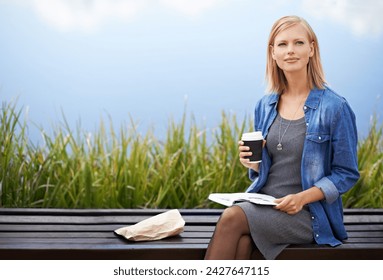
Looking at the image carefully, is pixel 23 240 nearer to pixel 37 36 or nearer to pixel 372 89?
pixel 37 36

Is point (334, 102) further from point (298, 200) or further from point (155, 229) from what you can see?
point (155, 229)

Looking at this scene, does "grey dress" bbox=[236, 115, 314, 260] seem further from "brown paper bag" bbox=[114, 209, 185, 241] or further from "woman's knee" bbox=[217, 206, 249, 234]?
"brown paper bag" bbox=[114, 209, 185, 241]

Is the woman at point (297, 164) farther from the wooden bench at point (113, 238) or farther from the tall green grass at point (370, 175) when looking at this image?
the tall green grass at point (370, 175)

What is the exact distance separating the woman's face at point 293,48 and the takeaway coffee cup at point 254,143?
0.31m

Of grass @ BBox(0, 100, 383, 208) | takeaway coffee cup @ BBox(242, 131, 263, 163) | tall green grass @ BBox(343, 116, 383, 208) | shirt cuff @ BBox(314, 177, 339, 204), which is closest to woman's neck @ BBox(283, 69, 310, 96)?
takeaway coffee cup @ BBox(242, 131, 263, 163)

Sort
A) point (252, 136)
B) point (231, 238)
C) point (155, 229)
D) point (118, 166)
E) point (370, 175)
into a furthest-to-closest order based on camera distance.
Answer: point (370, 175)
point (118, 166)
point (155, 229)
point (252, 136)
point (231, 238)

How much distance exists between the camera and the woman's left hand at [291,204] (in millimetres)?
2713

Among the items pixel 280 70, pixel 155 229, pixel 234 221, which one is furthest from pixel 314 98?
pixel 155 229

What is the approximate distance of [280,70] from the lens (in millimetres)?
2955

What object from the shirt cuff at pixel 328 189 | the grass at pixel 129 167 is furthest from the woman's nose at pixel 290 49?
the grass at pixel 129 167

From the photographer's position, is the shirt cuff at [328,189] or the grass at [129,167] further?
the grass at [129,167]

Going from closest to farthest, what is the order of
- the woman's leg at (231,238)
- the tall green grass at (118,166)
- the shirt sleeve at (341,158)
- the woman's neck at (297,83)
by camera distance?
the woman's leg at (231,238) < the shirt sleeve at (341,158) < the woman's neck at (297,83) < the tall green grass at (118,166)

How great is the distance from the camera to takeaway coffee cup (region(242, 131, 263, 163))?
2.75 meters

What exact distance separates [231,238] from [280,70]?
78 cm
